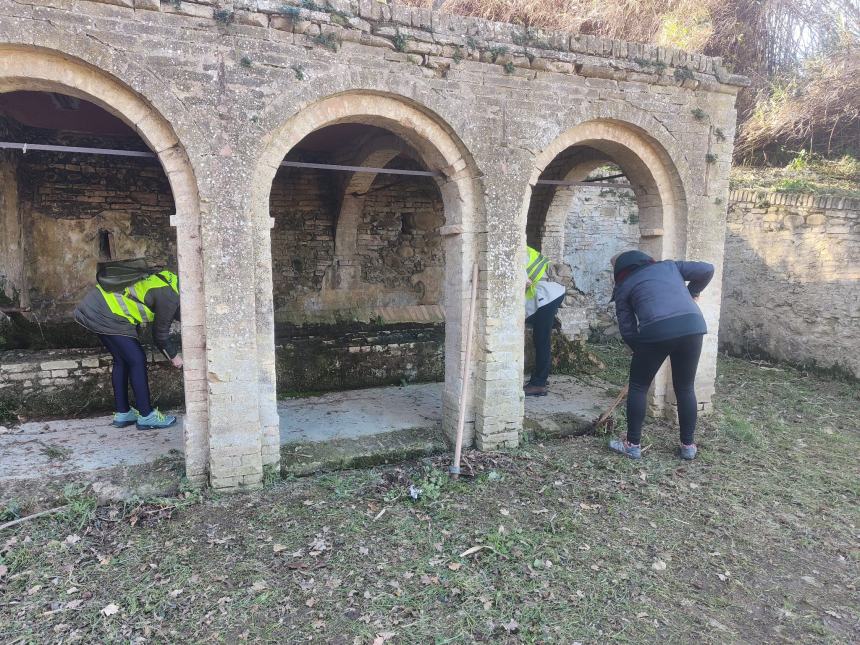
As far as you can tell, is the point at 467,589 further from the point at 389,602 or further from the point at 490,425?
the point at 490,425

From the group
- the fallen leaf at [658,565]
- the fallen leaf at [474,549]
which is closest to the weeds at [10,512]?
the fallen leaf at [474,549]

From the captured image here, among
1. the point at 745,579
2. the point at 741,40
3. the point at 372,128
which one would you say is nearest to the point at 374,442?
the point at 745,579

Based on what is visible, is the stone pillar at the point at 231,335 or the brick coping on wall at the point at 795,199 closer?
the stone pillar at the point at 231,335

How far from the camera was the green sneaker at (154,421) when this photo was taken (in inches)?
219

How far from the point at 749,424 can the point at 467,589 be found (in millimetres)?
4415

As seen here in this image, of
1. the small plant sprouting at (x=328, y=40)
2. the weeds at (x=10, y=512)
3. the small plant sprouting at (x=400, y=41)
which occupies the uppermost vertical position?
the small plant sprouting at (x=400, y=41)

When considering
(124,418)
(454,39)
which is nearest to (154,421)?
(124,418)

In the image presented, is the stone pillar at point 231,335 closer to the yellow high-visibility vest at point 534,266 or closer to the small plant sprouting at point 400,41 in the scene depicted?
the small plant sprouting at point 400,41

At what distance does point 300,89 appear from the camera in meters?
4.42

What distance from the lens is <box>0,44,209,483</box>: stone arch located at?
3.92 m

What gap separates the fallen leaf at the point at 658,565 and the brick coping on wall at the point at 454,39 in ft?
13.8

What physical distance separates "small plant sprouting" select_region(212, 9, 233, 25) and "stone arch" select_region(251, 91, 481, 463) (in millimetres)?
807

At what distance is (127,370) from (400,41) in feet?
13.3

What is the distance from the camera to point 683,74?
575 cm
